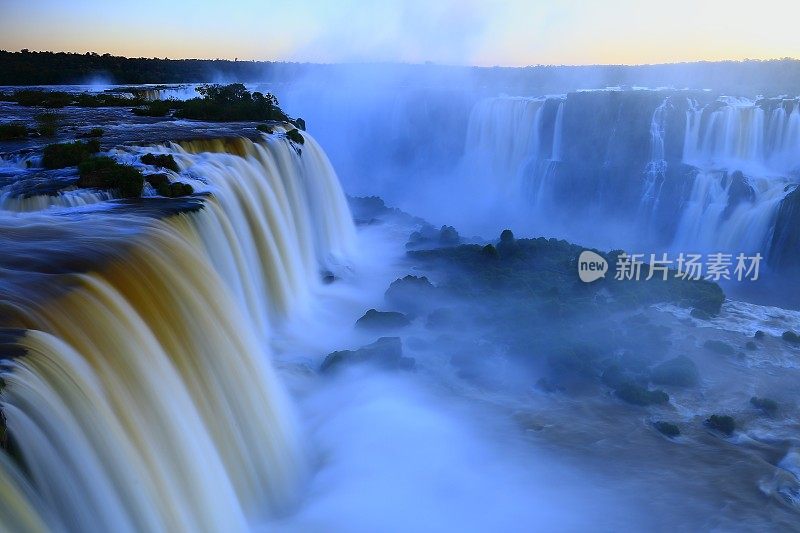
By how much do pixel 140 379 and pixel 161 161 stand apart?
319 inches

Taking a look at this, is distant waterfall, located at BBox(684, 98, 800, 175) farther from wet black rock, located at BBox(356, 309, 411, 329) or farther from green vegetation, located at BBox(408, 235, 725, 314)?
wet black rock, located at BBox(356, 309, 411, 329)

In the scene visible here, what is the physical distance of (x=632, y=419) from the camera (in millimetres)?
12391

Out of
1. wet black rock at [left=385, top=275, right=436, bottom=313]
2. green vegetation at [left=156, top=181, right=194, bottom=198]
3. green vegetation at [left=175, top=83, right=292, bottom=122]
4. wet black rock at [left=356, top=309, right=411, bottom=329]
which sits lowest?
wet black rock at [left=356, top=309, right=411, bottom=329]

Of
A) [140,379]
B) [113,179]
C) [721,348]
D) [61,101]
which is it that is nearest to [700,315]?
[721,348]

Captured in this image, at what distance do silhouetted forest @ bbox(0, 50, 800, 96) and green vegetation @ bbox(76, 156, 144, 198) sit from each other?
41932mm

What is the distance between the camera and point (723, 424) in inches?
465

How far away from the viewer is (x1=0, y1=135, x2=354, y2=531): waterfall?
206 inches

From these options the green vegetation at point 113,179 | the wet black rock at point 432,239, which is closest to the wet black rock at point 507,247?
the wet black rock at point 432,239

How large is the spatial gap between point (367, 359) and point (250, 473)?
5.24 metres

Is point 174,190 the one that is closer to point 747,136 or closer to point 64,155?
point 64,155

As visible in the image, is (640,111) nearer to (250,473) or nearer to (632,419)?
(632,419)

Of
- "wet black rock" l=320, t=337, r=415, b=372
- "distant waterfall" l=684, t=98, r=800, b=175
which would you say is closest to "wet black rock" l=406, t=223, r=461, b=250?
"wet black rock" l=320, t=337, r=415, b=372

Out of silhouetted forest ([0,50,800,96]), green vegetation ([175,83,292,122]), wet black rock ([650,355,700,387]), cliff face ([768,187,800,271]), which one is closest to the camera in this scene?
wet black rock ([650,355,700,387])

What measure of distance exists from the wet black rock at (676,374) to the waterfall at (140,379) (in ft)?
25.8
